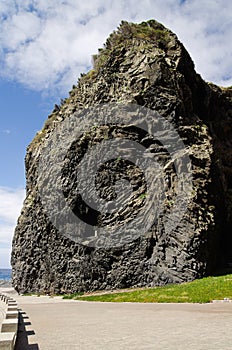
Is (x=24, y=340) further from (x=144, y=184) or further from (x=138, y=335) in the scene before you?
(x=144, y=184)

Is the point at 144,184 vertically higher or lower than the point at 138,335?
higher

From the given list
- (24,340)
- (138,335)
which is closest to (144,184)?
(138,335)

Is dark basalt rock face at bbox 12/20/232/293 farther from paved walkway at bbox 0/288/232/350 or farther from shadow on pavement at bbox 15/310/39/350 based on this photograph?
shadow on pavement at bbox 15/310/39/350

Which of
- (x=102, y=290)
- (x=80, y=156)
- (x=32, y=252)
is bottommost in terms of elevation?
(x=102, y=290)

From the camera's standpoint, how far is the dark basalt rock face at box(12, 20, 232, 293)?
104 ft

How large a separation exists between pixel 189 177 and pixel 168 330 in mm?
24807

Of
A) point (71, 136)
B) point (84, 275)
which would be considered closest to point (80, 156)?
point (71, 136)

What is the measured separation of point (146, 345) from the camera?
7641 millimetres

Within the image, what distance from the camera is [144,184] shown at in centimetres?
3612

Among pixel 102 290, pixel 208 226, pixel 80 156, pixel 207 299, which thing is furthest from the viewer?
pixel 80 156

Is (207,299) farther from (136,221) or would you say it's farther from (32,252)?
(32,252)

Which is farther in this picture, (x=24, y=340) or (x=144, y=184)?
(x=144, y=184)

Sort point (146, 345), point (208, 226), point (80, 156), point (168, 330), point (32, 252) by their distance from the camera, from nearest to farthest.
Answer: point (146, 345), point (168, 330), point (208, 226), point (80, 156), point (32, 252)

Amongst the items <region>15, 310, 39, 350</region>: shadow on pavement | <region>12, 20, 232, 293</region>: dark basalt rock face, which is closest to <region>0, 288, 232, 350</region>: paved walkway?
<region>15, 310, 39, 350</region>: shadow on pavement
